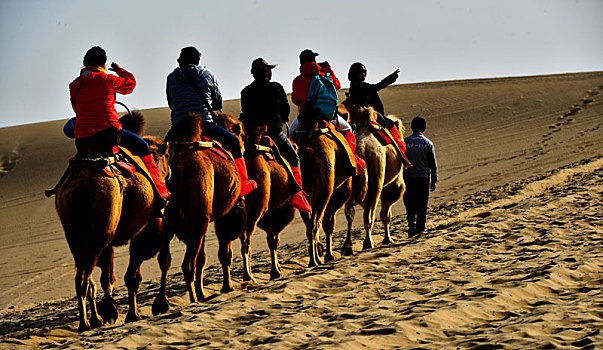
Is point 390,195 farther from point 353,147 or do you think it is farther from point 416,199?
point 353,147

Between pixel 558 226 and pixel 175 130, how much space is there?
6.10 metres

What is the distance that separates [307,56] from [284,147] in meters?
1.75

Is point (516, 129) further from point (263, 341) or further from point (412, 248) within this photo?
point (263, 341)

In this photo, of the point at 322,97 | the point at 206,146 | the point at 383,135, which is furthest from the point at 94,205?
the point at 383,135

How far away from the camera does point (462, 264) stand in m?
9.26

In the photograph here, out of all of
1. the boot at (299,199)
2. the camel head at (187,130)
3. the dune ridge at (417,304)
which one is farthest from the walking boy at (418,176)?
the camel head at (187,130)

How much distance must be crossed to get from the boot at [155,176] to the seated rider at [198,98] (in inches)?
38.7

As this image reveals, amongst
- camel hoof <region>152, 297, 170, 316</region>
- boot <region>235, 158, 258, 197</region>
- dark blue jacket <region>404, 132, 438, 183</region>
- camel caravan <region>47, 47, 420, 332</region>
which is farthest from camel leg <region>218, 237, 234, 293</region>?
dark blue jacket <region>404, 132, 438, 183</region>

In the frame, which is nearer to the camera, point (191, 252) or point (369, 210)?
point (191, 252)

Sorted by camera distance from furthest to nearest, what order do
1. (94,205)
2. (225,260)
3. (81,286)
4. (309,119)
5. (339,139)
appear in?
(339,139) → (309,119) → (225,260) → (81,286) → (94,205)

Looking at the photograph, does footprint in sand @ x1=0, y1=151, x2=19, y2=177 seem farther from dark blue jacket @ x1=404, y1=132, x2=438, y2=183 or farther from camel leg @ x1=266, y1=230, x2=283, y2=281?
camel leg @ x1=266, y1=230, x2=283, y2=281

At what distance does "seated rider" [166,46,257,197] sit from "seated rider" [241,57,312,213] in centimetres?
102

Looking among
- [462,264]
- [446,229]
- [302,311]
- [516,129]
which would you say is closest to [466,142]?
[516,129]

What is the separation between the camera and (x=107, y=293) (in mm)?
8445
